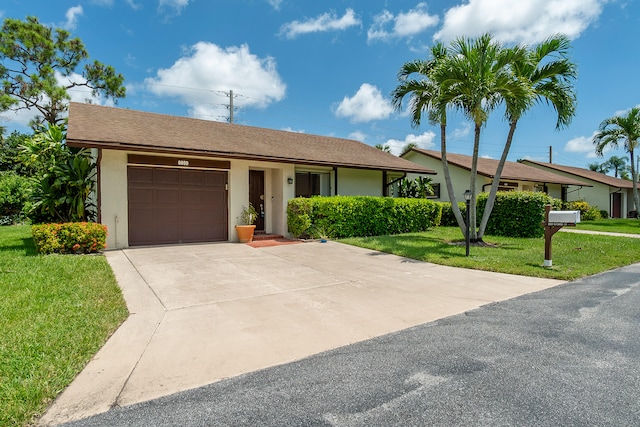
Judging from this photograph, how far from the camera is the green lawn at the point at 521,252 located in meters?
7.41

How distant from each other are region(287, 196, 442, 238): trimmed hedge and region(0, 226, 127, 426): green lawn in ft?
19.6

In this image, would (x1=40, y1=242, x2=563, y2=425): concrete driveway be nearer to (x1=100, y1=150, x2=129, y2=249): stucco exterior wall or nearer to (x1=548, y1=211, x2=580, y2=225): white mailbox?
(x1=100, y1=150, x2=129, y2=249): stucco exterior wall

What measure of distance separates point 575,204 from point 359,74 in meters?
17.1

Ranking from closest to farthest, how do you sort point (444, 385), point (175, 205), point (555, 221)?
point (444, 385), point (555, 221), point (175, 205)

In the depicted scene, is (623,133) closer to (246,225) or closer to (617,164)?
(246,225)

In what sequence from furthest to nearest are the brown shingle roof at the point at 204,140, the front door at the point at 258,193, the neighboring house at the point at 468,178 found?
the neighboring house at the point at 468,178, the front door at the point at 258,193, the brown shingle roof at the point at 204,140

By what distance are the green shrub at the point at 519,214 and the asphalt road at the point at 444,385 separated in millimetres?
9797

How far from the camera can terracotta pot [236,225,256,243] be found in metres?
10.9

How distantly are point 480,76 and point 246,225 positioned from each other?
8.20 metres

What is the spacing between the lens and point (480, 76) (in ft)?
31.5

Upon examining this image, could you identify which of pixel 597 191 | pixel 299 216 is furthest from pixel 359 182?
Answer: pixel 597 191

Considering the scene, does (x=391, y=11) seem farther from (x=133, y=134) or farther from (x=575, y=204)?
(x=575, y=204)

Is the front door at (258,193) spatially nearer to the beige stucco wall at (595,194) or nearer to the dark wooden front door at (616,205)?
the beige stucco wall at (595,194)

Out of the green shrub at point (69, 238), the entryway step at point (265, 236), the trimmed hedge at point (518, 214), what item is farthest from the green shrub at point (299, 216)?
the trimmed hedge at point (518, 214)
